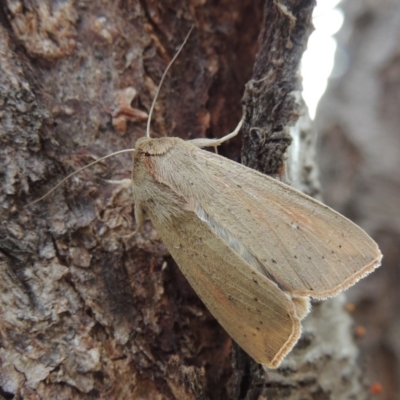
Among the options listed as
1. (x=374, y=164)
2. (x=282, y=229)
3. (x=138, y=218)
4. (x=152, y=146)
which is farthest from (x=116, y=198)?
(x=374, y=164)

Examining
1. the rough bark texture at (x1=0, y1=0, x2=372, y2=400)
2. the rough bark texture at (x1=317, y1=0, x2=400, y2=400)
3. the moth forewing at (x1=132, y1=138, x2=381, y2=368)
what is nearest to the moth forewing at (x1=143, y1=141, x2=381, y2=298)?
the moth forewing at (x1=132, y1=138, x2=381, y2=368)

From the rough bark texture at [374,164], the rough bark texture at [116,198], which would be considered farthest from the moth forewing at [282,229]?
the rough bark texture at [374,164]

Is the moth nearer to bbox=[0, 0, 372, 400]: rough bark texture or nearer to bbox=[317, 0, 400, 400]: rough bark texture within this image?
bbox=[0, 0, 372, 400]: rough bark texture

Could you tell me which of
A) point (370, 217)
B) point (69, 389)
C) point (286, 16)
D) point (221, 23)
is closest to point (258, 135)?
point (286, 16)

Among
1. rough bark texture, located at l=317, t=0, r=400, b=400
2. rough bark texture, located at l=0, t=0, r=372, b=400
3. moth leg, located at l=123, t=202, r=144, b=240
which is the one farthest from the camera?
rough bark texture, located at l=317, t=0, r=400, b=400

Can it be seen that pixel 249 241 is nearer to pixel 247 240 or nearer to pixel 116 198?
pixel 247 240

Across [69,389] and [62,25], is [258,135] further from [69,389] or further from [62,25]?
[69,389]
